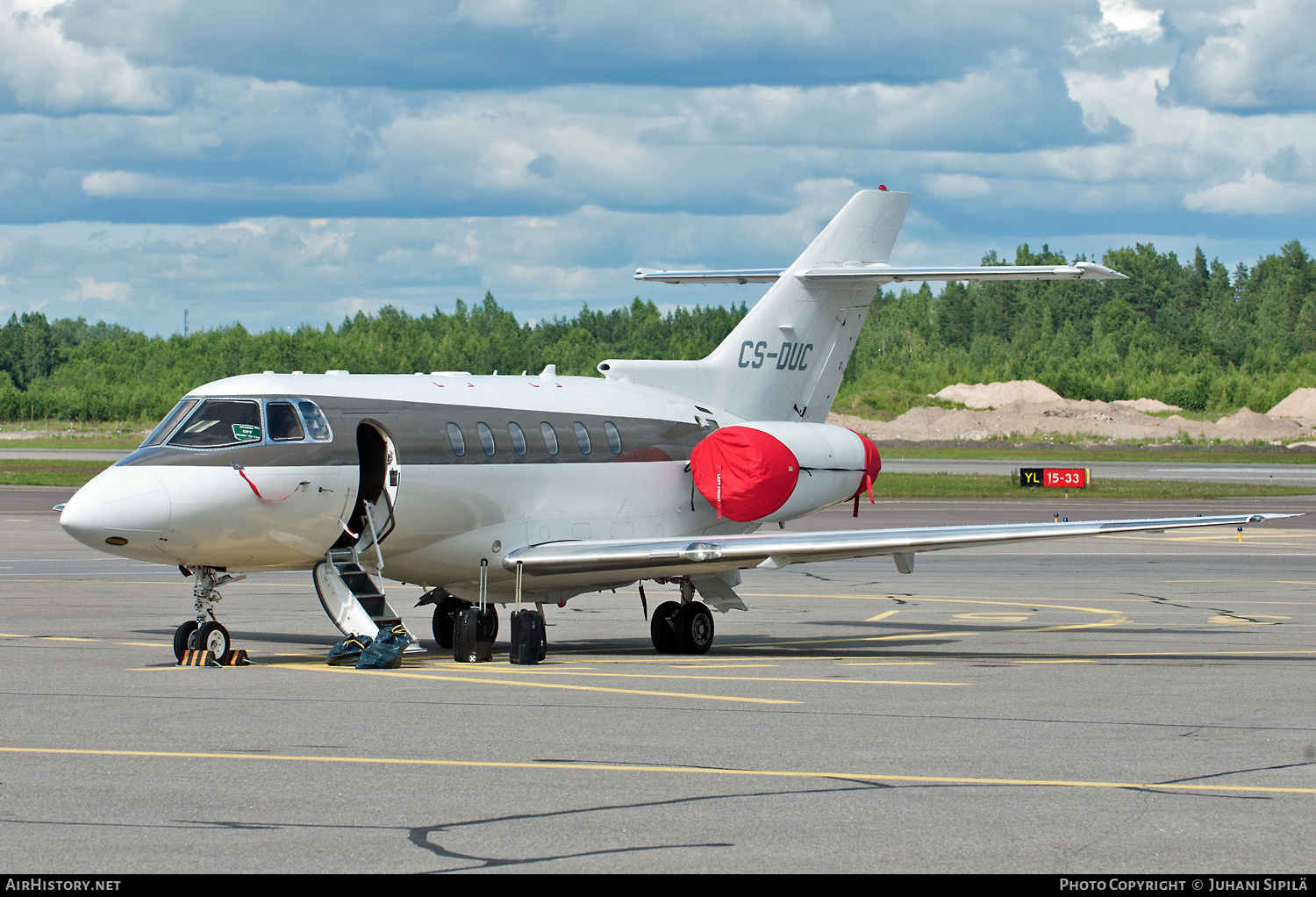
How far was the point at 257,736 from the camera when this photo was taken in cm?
1281

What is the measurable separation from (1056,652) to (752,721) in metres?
7.71

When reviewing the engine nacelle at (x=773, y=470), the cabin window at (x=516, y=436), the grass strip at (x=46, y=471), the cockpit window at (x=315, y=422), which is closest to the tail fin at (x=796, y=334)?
the engine nacelle at (x=773, y=470)

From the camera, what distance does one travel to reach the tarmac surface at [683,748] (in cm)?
884

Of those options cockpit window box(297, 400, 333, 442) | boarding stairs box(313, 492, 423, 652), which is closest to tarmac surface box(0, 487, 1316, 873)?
boarding stairs box(313, 492, 423, 652)

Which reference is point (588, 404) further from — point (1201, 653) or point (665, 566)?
point (1201, 653)

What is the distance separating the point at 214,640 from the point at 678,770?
8870 mm

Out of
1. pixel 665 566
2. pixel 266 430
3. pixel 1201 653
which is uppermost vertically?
pixel 266 430

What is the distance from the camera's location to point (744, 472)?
72.6 feet

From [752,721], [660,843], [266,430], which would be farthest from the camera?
[266,430]

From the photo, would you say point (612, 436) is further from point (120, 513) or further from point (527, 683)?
point (120, 513)

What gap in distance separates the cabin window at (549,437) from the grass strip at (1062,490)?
116 ft

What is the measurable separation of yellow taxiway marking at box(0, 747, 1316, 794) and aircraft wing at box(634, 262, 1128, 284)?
10290 millimetres
